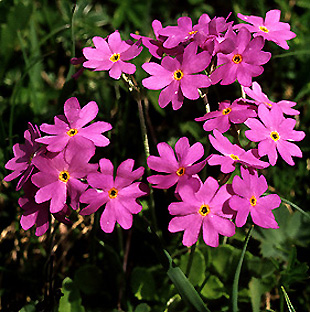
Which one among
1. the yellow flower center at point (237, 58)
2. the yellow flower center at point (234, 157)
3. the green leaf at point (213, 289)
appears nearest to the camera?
the yellow flower center at point (234, 157)

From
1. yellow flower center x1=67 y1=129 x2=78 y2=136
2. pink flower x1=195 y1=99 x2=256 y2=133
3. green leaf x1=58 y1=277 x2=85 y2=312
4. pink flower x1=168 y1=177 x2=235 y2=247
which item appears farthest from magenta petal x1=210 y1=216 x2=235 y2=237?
green leaf x1=58 y1=277 x2=85 y2=312

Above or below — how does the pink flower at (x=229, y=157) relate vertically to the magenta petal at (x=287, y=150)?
above

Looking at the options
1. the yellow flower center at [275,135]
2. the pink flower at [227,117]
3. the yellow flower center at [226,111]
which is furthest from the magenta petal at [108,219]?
the yellow flower center at [275,135]

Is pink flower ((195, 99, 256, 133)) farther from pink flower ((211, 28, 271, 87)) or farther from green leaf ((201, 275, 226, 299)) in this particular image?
green leaf ((201, 275, 226, 299))

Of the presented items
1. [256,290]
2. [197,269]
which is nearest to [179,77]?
[197,269]

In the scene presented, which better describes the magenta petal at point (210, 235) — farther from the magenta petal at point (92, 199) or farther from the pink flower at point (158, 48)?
the pink flower at point (158, 48)

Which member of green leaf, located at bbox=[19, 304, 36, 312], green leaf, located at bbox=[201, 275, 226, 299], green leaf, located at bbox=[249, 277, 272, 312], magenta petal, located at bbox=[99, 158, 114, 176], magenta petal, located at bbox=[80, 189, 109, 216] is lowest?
green leaf, located at bbox=[201, 275, 226, 299]

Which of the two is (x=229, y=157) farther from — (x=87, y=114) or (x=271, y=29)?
(x=271, y=29)
